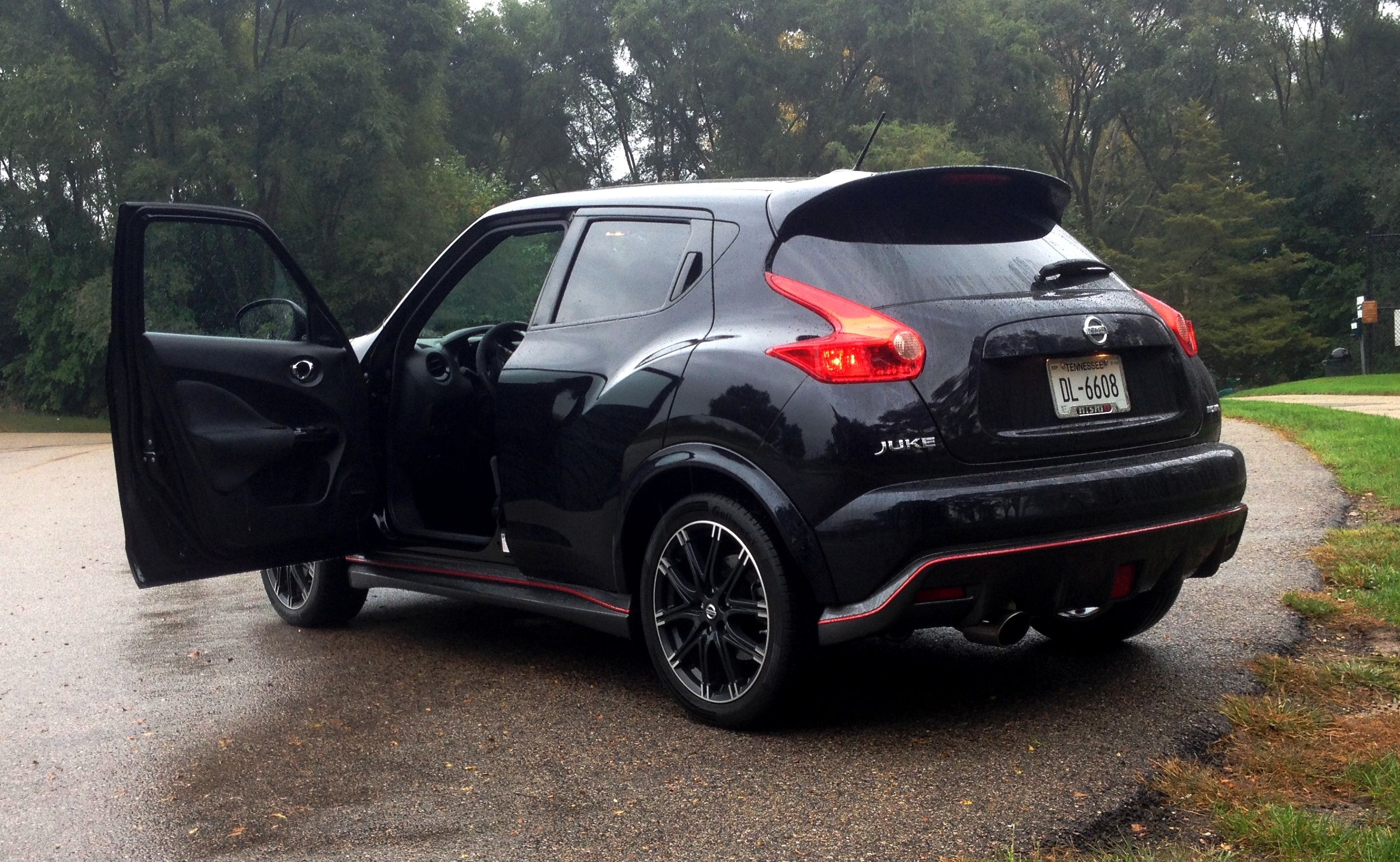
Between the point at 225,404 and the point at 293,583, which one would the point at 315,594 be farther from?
the point at 225,404

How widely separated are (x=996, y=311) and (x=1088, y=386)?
38cm

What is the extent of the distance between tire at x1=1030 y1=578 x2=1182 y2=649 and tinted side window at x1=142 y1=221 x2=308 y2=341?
10.3 feet

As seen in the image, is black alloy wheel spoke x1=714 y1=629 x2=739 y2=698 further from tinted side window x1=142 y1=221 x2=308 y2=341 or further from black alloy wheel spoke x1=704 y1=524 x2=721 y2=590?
tinted side window x1=142 y1=221 x2=308 y2=341

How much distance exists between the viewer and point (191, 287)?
5699mm

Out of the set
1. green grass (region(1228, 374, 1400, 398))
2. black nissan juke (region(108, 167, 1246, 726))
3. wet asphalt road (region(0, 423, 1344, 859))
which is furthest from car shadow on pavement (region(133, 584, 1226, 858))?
green grass (region(1228, 374, 1400, 398))

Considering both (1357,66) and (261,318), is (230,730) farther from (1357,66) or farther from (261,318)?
(1357,66)

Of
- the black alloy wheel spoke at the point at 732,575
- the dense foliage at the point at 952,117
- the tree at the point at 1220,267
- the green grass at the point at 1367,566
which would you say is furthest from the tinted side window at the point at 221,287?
the tree at the point at 1220,267

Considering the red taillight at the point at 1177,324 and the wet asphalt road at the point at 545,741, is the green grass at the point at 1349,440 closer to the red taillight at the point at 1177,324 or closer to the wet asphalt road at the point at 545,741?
the wet asphalt road at the point at 545,741

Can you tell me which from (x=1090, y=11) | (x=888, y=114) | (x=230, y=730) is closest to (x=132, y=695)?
(x=230, y=730)

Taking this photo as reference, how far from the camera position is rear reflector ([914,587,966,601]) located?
12.9ft

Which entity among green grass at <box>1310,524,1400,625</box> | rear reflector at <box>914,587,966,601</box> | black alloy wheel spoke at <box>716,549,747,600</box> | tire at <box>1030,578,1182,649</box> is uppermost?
black alloy wheel spoke at <box>716,549,747,600</box>

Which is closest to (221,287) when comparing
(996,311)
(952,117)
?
(996,311)

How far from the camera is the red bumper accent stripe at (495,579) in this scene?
4812mm

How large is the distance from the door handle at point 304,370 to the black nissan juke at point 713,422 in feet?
0.03
